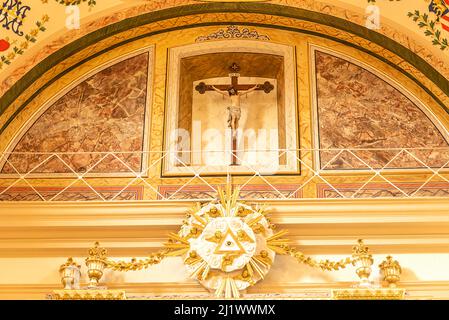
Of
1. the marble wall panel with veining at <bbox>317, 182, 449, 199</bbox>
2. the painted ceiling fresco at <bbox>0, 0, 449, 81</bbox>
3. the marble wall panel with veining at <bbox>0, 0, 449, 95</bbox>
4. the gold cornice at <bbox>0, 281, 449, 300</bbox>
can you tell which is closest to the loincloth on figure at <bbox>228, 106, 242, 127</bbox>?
the marble wall panel with veining at <bbox>0, 0, 449, 95</bbox>

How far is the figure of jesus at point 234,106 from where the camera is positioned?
9.11m

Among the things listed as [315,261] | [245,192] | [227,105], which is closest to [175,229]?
[245,192]

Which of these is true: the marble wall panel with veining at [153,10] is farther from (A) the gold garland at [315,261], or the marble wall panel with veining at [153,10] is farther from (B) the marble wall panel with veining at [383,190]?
(A) the gold garland at [315,261]

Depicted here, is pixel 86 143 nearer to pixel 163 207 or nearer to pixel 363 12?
pixel 163 207

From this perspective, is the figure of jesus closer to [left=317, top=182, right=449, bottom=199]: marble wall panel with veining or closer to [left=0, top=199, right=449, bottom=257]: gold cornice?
[left=317, top=182, right=449, bottom=199]: marble wall panel with veining

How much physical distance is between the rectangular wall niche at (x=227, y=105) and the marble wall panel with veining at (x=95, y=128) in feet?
1.33

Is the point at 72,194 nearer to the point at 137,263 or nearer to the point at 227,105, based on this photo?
the point at 137,263

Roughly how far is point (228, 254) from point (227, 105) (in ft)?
8.87

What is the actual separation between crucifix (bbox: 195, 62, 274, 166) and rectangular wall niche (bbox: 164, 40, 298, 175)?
0.02 m

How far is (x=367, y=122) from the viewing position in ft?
28.5

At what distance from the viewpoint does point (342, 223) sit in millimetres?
7527

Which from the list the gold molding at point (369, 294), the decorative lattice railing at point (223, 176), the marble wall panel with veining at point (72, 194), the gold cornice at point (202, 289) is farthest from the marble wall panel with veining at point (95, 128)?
the gold molding at point (369, 294)
